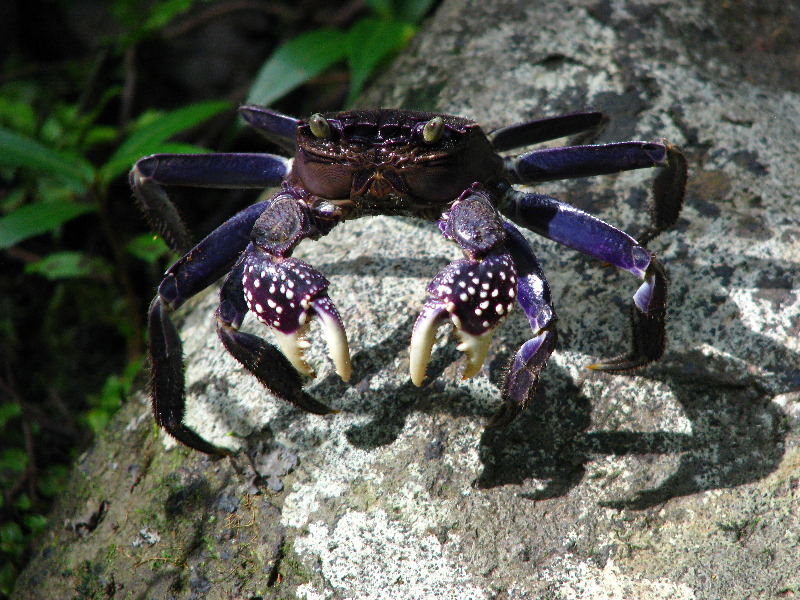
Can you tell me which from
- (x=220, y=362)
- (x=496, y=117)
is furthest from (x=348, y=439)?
(x=496, y=117)

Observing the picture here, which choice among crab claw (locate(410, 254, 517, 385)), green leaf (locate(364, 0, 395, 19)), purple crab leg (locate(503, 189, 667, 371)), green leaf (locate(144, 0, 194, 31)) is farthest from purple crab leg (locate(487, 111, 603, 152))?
green leaf (locate(144, 0, 194, 31))

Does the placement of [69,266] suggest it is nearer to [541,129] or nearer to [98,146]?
[98,146]

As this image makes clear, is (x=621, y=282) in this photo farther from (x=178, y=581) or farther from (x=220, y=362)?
(x=178, y=581)

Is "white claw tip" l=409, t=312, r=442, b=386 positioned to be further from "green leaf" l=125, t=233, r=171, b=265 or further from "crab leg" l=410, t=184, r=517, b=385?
"green leaf" l=125, t=233, r=171, b=265

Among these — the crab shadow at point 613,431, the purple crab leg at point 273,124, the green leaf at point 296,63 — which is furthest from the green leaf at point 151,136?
the crab shadow at point 613,431

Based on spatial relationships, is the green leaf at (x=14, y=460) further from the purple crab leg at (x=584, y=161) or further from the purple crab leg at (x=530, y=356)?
the purple crab leg at (x=584, y=161)

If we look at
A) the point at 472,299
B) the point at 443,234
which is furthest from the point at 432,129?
the point at 472,299
